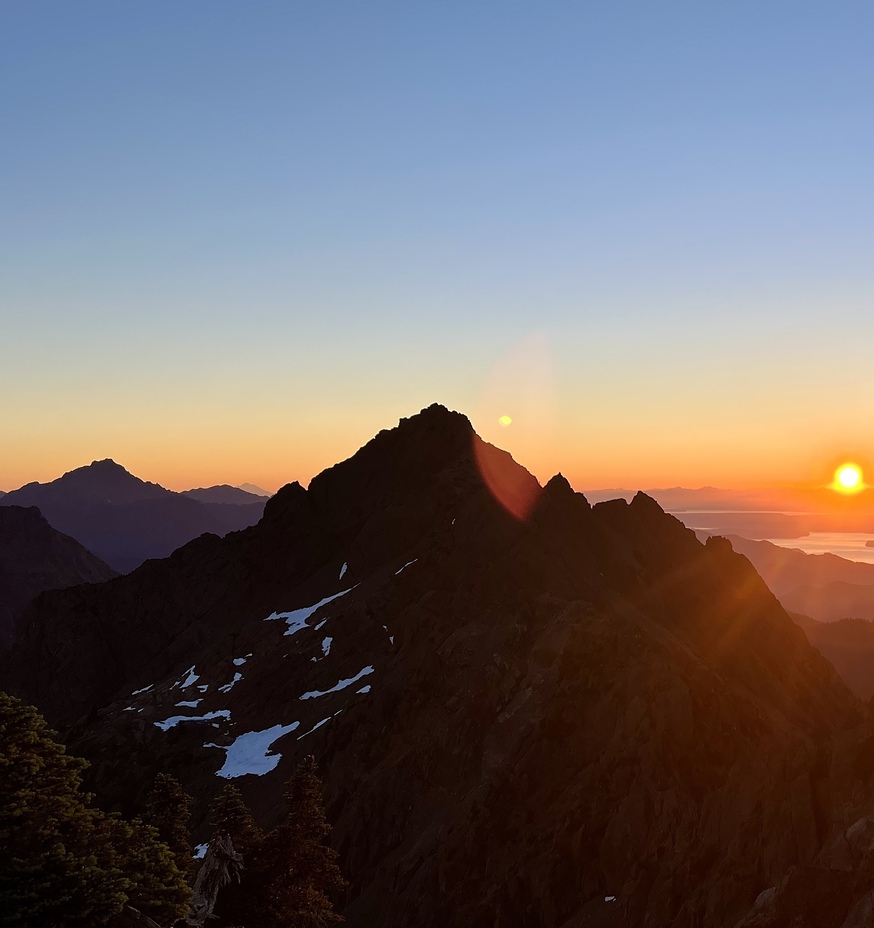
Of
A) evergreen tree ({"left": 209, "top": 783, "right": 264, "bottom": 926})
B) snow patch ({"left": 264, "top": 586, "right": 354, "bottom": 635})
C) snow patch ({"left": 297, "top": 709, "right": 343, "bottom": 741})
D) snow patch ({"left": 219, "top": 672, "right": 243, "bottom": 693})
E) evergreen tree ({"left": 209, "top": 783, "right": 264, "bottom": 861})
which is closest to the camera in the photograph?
evergreen tree ({"left": 209, "top": 783, "right": 264, "bottom": 926})

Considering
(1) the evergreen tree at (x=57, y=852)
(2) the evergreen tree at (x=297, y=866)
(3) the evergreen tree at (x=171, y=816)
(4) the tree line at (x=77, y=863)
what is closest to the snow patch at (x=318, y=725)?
(2) the evergreen tree at (x=297, y=866)

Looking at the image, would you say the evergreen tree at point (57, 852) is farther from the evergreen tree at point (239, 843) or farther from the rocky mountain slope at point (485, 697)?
the rocky mountain slope at point (485, 697)

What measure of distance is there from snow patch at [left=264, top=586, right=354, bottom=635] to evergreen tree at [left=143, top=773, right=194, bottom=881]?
64.0 m

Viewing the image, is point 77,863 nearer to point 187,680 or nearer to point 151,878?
point 151,878

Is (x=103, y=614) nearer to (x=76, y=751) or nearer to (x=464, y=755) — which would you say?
(x=76, y=751)

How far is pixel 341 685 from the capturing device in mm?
103188

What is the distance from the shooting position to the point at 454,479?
12762 cm

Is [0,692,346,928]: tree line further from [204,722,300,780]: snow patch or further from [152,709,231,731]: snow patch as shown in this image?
[152,709,231,731]: snow patch

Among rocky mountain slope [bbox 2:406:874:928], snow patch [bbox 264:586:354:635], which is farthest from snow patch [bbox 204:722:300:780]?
snow patch [bbox 264:586:354:635]

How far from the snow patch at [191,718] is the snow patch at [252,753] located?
226 inches

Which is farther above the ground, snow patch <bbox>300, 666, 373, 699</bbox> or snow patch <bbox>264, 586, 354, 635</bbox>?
snow patch <bbox>264, 586, 354, 635</bbox>

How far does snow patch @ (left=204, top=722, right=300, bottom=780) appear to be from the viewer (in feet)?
307

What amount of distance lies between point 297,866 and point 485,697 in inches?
1501

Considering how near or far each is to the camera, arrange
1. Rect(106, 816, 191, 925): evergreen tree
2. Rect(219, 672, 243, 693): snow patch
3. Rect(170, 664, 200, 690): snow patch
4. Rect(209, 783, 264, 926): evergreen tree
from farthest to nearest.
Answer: Rect(170, 664, 200, 690): snow patch < Rect(219, 672, 243, 693): snow patch < Rect(209, 783, 264, 926): evergreen tree < Rect(106, 816, 191, 925): evergreen tree
